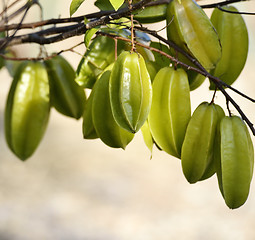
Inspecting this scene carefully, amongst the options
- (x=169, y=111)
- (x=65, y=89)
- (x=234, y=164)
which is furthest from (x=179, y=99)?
(x=65, y=89)

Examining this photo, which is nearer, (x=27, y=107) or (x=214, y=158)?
(x=214, y=158)

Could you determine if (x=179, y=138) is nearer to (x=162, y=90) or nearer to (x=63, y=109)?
(x=162, y=90)

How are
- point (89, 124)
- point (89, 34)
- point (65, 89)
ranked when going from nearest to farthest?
point (89, 34)
point (89, 124)
point (65, 89)

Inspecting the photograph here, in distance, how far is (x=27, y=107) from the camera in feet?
3.23

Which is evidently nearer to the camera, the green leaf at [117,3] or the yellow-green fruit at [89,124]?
the green leaf at [117,3]

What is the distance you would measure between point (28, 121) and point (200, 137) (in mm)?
407

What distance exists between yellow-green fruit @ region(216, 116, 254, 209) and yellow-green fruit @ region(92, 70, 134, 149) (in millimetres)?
152

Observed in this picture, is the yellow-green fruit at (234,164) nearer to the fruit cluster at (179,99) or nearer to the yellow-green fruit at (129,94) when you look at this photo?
the fruit cluster at (179,99)

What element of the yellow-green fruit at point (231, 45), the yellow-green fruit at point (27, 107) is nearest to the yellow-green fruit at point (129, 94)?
the yellow-green fruit at point (231, 45)

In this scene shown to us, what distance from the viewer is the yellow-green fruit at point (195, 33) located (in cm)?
79

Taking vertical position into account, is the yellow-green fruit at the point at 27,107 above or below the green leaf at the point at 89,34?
above

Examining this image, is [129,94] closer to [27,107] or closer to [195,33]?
[195,33]

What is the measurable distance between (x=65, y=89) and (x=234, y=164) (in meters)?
0.42

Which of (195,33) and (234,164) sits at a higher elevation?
(195,33)
